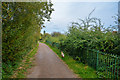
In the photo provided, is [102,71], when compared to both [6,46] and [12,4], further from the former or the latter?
[12,4]

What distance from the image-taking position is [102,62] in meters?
A: 5.79

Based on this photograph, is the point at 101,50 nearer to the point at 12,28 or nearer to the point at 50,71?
the point at 50,71

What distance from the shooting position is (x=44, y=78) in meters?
5.33

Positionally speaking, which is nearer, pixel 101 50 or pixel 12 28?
pixel 12 28

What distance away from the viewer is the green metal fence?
4.86m

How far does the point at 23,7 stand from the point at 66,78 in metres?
4.12

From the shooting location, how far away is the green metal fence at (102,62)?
486 centimetres

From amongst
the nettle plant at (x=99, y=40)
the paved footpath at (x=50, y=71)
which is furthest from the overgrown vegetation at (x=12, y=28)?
the nettle plant at (x=99, y=40)

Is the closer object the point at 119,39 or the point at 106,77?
the point at 106,77

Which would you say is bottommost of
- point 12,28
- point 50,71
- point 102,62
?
point 50,71

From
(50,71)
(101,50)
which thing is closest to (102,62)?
(101,50)

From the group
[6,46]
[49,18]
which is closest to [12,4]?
[6,46]

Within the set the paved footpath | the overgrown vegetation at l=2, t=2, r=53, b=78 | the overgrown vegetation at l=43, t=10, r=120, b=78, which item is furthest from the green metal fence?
the overgrown vegetation at l=2, t=2, r=53, b=78

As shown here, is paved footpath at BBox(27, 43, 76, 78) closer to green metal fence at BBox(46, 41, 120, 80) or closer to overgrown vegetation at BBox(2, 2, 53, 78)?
overgrown vegetation at BBox(2, 2, 53, 78)
